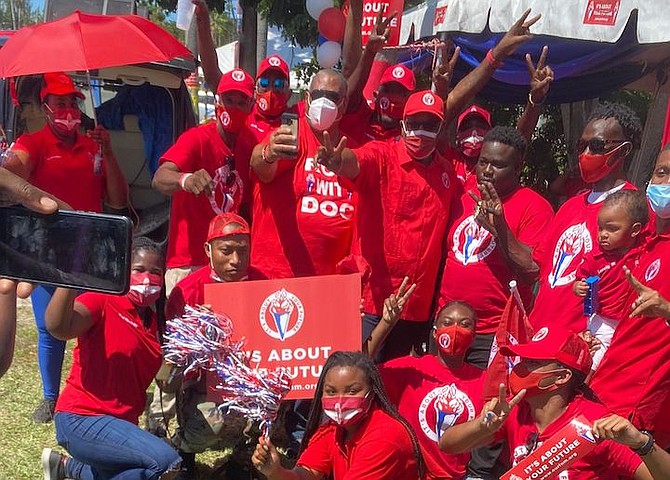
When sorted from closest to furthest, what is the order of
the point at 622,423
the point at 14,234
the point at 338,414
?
1. the point at 14,234
2. the point at 622,423
3. the point at 338,414

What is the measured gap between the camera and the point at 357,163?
4.13 metres

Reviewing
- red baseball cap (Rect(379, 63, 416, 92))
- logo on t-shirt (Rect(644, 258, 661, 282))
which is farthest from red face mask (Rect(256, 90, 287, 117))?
logo on t-shirt (Rect(644, 258, 661, 282))

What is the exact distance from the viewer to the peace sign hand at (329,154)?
381 centimetres

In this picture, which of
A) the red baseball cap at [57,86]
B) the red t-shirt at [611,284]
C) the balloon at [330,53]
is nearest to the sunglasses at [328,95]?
the red t-shirt at [611,284]

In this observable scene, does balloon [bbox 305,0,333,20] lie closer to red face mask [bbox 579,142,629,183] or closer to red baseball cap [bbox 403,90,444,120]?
red baseball cap [bbox 403,90,444,120]

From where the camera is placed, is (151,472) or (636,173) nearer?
(151,472)

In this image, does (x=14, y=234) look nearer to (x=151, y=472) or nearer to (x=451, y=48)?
(x=151, y=472)

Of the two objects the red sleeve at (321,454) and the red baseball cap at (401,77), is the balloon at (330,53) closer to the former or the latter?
the red baseball cap at (401,77)

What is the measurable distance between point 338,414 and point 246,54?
14.5 m

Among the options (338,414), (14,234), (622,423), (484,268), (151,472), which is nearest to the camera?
(14,234)

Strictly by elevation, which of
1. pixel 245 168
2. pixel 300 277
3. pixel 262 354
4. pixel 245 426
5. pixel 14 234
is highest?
pixel 14 234

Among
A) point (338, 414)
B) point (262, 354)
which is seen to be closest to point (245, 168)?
point (262, 354)

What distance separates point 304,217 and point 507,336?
1.31 m

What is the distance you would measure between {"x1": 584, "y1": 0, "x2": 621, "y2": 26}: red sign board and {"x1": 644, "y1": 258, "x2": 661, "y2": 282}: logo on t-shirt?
2700 mm
